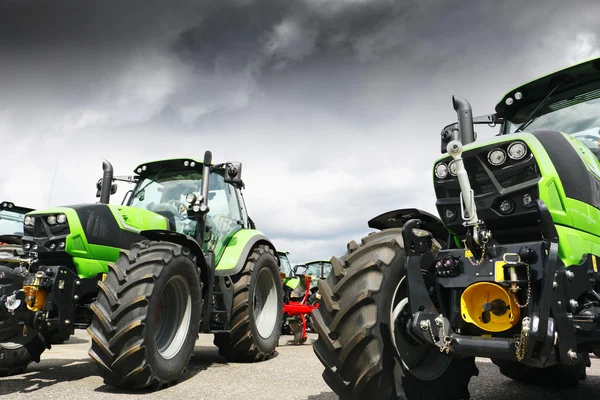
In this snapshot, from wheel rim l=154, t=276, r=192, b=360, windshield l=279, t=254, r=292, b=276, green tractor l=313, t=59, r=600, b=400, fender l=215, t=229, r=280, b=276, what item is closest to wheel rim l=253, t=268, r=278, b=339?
fender l=215, t=229, r=280, b=276

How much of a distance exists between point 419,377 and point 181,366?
272 centimetres

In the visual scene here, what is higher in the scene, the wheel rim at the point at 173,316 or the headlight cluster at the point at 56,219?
the headlight cluster at the point at 56,219

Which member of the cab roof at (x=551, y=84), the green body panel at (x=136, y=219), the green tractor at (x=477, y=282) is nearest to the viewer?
the green tractor at (x=477, y=282)

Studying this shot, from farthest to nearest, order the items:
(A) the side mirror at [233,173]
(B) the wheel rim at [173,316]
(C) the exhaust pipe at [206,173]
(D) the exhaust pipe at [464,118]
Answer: (C) the exhaust pipe at [206,173], (A) the side mirror at [233,173], (B) the wheel rim at [173,316], (D) the exhaust pipe at [464,118]

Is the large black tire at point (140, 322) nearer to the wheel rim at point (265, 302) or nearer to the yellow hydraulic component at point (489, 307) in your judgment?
the wheel rim at point (265, 302)

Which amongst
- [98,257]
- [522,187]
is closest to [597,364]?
[522,187]

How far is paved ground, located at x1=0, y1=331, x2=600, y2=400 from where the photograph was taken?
428 cm

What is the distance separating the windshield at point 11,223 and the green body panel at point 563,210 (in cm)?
904

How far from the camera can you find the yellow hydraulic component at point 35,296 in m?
4.65

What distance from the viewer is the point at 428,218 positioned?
3615 millimetres

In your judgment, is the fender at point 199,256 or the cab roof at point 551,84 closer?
the cab roof at point 551,84

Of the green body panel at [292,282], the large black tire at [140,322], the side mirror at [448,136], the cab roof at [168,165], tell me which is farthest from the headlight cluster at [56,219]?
the green body panel at [292,282]

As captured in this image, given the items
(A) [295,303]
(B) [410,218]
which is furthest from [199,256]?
(A) [295,303]

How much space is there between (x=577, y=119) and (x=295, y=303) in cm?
758
